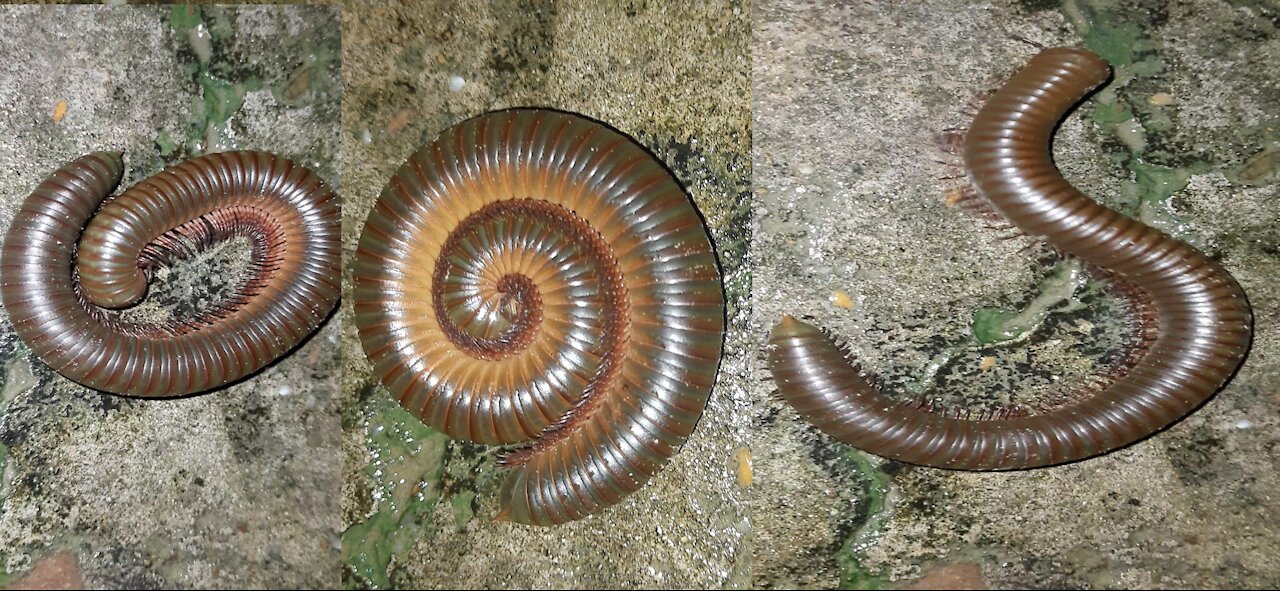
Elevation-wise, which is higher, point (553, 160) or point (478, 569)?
point (553, 160)

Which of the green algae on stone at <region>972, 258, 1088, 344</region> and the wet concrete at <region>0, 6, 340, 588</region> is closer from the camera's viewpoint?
the green algae on stone at <region>972, 258, 1088, 344</region>

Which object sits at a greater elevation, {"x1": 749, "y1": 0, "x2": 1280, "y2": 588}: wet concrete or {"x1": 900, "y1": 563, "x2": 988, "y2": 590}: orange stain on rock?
{"x1": 749, "y1": 0, "x2": 1280, "y2": 588}: wet concrete

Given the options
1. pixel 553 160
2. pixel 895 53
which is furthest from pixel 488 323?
pixel 895 53

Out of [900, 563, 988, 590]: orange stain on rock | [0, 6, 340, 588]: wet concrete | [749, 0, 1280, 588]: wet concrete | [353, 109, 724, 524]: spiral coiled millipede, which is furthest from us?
[0, 6, 340, 588]: wet concrete

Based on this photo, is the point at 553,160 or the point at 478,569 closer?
the point at 553,160

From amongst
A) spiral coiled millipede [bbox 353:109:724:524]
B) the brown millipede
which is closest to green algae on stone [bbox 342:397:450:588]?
spiral coiled millipede [bbox 353:109:724:524]

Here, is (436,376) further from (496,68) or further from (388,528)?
(496,68)

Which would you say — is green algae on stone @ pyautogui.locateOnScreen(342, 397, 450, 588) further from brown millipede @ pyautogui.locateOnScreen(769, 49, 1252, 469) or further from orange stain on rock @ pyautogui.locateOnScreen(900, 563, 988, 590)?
orange stain on rock @ pyautogui.locateOnScreen(900, 563, 988, 590)

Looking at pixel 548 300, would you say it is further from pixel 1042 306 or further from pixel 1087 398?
pixel 1087 398
